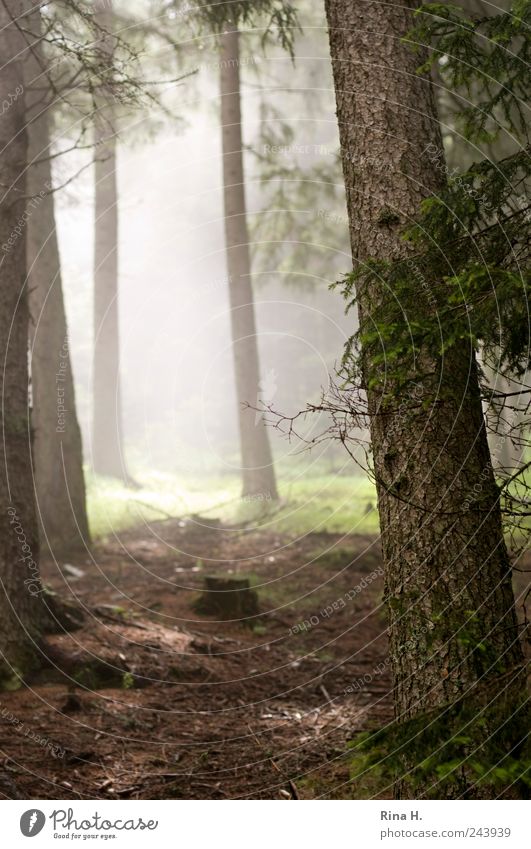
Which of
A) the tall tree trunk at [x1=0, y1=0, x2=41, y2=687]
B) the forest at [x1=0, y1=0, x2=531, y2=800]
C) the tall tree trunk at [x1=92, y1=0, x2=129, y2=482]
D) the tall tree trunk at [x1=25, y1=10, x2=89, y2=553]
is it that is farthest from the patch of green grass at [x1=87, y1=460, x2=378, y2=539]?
the tall tree trunk at [x1=0, y1=0, x2=41, y2=687]

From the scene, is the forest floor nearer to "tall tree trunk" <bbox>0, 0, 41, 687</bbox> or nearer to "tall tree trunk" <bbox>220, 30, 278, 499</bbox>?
"tall tree trunk" <bbox>0, 0, 41, 687</bbox>

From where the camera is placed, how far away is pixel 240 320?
14031mm

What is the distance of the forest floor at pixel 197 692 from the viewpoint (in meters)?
4.09

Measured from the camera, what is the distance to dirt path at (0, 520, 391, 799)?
13.4 ft

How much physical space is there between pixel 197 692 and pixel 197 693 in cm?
2

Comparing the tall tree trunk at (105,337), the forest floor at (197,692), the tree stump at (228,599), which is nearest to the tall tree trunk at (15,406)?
the forest floor at (197,692)

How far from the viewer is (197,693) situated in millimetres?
5559

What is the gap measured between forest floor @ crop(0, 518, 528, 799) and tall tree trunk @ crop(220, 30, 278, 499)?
14.5ft

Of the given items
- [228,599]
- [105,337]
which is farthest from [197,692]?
[105,337]

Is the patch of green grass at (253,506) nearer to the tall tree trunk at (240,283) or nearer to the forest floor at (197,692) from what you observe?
the tall tree trunk at (240,283)

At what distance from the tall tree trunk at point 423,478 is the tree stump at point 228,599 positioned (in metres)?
4.21

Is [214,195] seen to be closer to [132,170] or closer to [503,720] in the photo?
[132,170]
